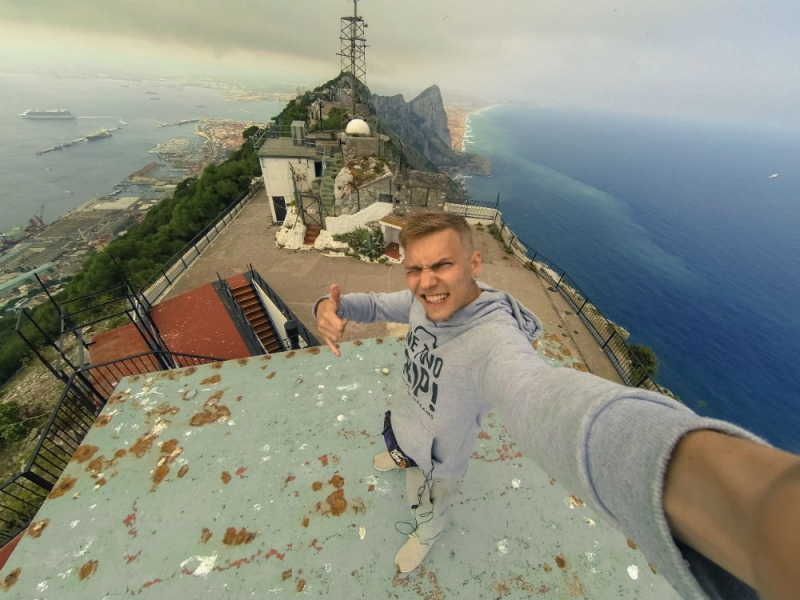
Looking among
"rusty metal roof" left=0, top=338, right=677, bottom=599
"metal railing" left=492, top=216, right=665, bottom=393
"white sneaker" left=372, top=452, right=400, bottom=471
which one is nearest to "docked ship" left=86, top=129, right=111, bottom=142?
"metal railing" left=492, top=216, right=665, bottom=393

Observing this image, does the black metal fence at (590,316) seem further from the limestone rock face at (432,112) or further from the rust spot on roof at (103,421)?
the limestone rock face at (432,112)

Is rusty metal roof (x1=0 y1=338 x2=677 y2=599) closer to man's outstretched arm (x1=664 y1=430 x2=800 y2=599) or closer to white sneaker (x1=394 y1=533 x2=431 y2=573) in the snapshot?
white sneaker (x1=394 y1=533 x2=431 y2=573)

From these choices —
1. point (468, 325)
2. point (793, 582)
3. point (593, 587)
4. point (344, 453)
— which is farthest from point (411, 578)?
point (793, 582)

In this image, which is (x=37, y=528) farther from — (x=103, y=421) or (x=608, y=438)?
(x=608, y=438)

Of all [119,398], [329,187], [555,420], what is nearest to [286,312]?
[119,398]

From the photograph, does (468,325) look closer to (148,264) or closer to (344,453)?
(344,453)

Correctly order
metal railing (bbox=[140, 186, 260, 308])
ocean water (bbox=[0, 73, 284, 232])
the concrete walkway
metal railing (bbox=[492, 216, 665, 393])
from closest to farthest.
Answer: metal railing (bbox=[492, 216, 665, 393]) < metal railing (bbox=[140, 186, 260, 308]) < the concrete walkway < ocean water (bbox=[0, 73, 284, 232])

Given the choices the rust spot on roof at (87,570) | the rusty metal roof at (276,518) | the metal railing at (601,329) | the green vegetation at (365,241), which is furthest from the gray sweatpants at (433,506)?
the green vegetation at (365,241)
